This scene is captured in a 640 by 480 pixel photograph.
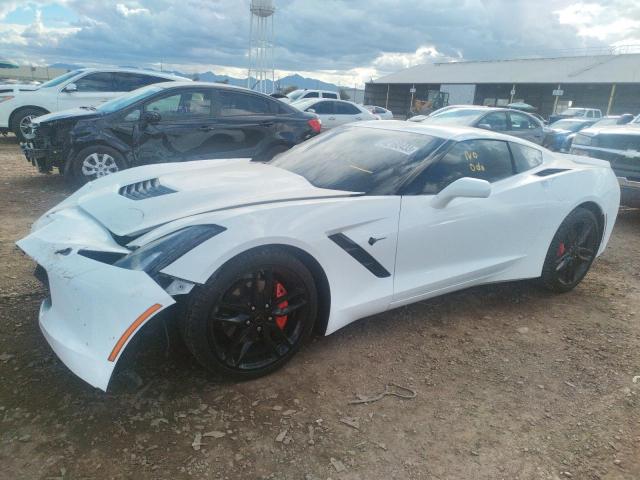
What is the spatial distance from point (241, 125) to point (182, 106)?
794mm

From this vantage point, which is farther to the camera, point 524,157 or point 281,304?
point 524,157

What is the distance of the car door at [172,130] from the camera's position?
610cm

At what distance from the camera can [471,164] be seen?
3266 mm

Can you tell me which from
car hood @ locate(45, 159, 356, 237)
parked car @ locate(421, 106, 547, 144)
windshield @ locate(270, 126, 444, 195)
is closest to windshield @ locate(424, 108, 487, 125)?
parked car @ locate(421, 106, 547, 144)

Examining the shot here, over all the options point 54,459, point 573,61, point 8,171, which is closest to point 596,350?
point 54,459

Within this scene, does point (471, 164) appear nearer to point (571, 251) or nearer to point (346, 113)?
point (571, 251)

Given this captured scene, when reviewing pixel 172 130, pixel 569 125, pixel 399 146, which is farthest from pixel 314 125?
pixel 569 125

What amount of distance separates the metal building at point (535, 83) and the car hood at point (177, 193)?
1514 inches

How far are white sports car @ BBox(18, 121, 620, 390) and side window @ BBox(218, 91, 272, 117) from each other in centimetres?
311

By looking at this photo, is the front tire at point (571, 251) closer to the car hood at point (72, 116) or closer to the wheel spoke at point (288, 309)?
the wheel spoke at point (288, 309)

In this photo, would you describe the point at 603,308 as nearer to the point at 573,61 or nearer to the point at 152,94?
the point at 152,94

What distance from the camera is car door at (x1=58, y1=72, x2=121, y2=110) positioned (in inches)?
354

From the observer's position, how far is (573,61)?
41594 mm

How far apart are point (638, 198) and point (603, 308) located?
3049 millimetres
